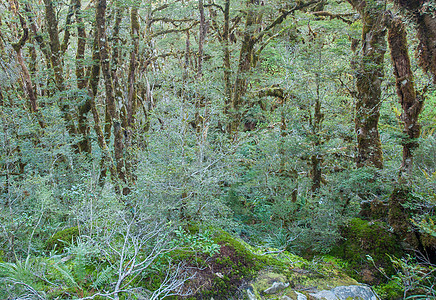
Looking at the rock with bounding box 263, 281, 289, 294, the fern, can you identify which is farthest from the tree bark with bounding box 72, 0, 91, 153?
the rock with bounding box 263, 281, 289, 294

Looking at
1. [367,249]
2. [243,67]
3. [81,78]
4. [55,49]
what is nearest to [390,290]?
[367,249]

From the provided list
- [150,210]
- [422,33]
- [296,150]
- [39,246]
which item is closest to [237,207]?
[296,150]

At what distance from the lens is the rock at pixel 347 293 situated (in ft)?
9.85

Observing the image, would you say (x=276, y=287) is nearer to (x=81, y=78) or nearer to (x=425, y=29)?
(x=425, y=29)

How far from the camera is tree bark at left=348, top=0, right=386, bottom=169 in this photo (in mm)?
4941

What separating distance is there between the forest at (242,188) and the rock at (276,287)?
32 millimetres

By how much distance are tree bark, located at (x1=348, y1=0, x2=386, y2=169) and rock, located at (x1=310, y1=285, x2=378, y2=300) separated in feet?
8.11

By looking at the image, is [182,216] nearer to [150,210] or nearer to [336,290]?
[150,210]

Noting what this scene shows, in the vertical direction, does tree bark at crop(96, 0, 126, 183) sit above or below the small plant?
above

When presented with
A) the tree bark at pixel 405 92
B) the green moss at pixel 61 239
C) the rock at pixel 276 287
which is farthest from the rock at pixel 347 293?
the green moss at pixel 61 239

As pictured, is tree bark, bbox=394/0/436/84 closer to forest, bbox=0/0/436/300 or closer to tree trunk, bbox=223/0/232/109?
forest, bbox=0/0/436/300

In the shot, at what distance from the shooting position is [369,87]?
5.16m

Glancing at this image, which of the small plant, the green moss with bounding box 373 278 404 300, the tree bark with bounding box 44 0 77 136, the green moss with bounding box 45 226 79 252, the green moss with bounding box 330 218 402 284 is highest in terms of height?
the tree bark with bounding box 44 0 77 136

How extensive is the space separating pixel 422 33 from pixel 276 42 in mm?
6494
